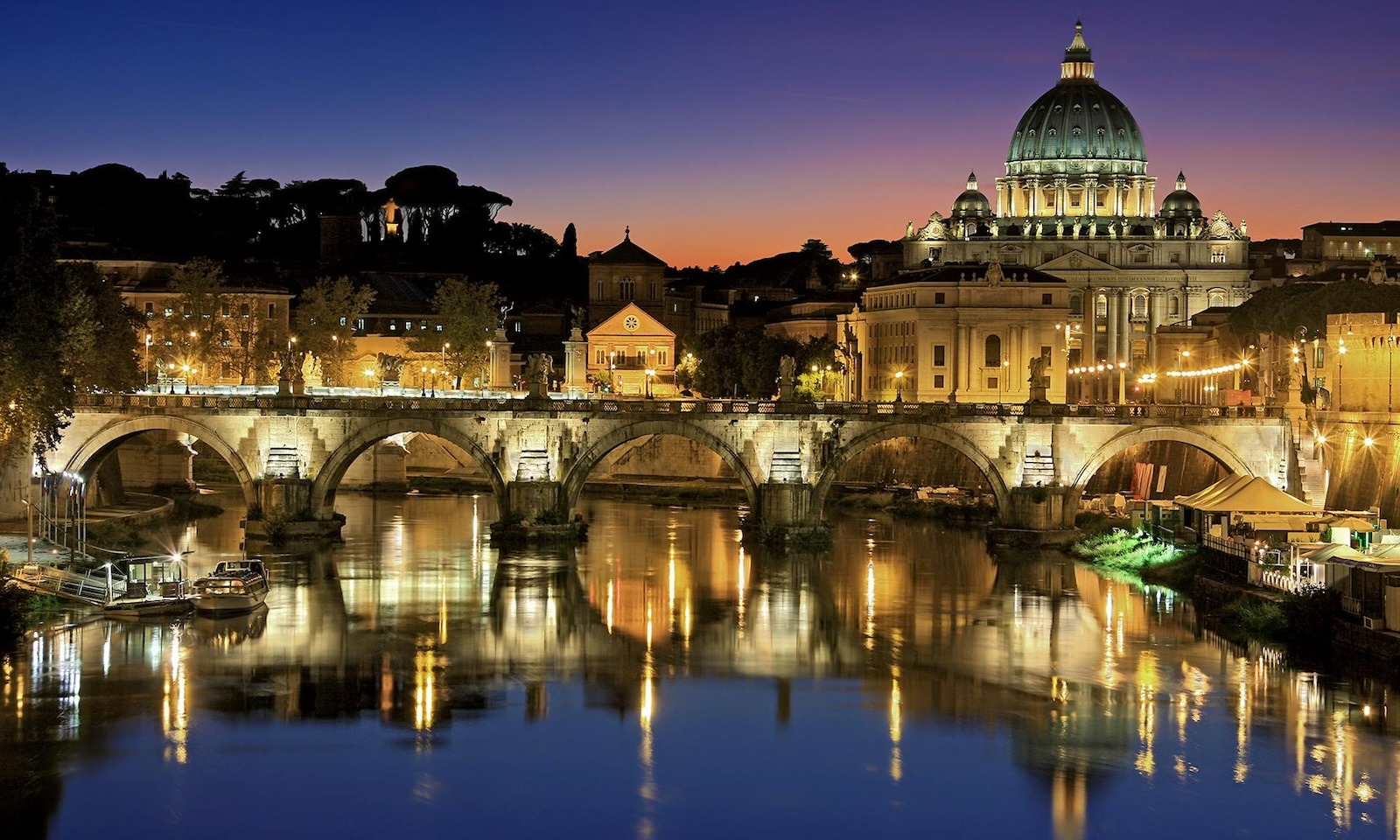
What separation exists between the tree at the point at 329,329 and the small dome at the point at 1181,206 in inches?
3004

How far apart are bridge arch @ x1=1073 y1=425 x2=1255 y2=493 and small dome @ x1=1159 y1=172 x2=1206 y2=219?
92961 mm

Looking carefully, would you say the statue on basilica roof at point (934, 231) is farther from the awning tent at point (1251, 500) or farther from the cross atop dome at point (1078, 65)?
the awning tent at point (1251, 500)

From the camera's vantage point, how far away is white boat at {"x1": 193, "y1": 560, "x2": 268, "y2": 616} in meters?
46.9

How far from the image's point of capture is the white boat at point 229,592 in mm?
46875

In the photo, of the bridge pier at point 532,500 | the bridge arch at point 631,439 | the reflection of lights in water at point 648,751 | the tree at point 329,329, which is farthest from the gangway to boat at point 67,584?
the tree at point 329,329

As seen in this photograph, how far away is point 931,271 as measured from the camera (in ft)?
382

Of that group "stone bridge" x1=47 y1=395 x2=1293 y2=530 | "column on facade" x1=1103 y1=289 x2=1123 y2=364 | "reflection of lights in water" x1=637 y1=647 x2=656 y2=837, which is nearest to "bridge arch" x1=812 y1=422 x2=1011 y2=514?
"stone bridge" x1=47 y1=395 x2=1293 y2=530

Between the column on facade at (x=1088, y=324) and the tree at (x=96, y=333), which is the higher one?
the column on facade at (x=1088, y=324)

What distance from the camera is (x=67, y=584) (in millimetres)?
47312

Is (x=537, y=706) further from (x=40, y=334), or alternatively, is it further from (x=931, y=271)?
(x=931, y=271)

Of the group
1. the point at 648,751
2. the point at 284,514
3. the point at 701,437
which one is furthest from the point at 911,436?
the point at 648,751

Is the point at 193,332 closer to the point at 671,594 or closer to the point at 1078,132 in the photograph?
the point at 671,594

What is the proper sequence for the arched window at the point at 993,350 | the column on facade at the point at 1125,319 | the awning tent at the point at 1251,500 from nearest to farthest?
the awning tent at the point at 1251,500 → the arched window at the point at 993,350 → the column on facade at the point at 1125,319

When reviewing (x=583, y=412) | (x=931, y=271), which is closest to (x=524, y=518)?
(x=583, y=412)
